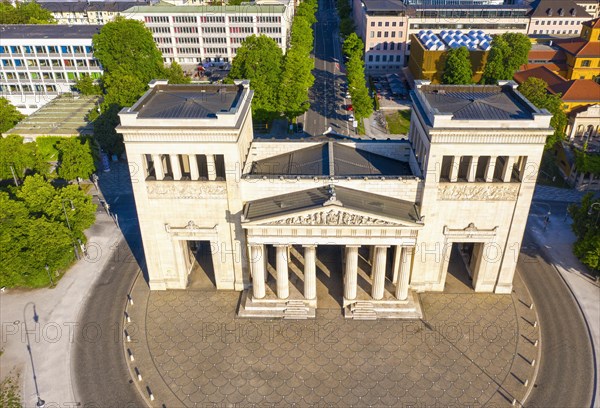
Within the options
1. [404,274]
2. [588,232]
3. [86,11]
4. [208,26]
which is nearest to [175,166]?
[404,274]

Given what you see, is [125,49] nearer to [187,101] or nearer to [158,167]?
[187,101]

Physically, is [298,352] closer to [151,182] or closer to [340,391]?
[340,391]

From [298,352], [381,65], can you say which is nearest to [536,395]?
[298,352]

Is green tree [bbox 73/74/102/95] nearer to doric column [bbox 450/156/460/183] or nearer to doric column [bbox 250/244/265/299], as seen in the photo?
doric column [bbox 250/244/265/299]

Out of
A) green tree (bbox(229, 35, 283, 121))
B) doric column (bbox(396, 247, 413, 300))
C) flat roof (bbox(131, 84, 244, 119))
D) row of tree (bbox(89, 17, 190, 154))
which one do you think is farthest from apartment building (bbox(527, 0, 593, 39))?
flat roof (bbox(131, 84, 244, 119))

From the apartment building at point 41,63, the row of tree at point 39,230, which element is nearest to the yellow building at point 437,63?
the apartment building at point 41,63
